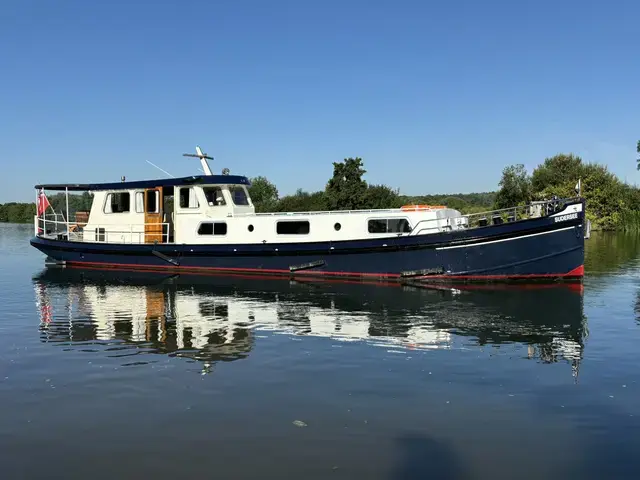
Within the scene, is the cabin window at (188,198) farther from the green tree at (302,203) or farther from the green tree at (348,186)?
the green tree at (302,203)

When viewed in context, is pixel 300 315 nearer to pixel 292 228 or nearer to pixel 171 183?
pixel 292 228

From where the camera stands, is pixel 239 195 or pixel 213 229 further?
pixel 239 195

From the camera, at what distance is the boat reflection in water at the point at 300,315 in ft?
36.4

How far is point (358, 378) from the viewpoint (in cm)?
855

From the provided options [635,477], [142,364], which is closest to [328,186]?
[142,364]

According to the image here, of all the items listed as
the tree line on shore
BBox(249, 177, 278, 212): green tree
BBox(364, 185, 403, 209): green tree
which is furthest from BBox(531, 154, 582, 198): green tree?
BBox(249, 177, 278, 212): green tree

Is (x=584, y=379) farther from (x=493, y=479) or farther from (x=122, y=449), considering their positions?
(x=122, y=449)

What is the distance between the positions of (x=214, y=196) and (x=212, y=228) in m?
1.56

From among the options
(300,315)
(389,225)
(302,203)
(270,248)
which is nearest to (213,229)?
(270,248)

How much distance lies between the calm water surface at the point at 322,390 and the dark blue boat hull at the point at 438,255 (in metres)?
3.74

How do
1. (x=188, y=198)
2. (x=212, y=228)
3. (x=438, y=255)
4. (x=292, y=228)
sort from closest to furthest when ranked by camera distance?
1. (x=438, y=255)
2. (x=292, y=228)
3. (x=212, y=228)
4. (x=188, y=198)

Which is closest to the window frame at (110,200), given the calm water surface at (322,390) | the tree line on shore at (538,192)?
the calm water surface at (322,390)

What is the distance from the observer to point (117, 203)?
24.5 m

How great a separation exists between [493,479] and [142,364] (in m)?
6.40
